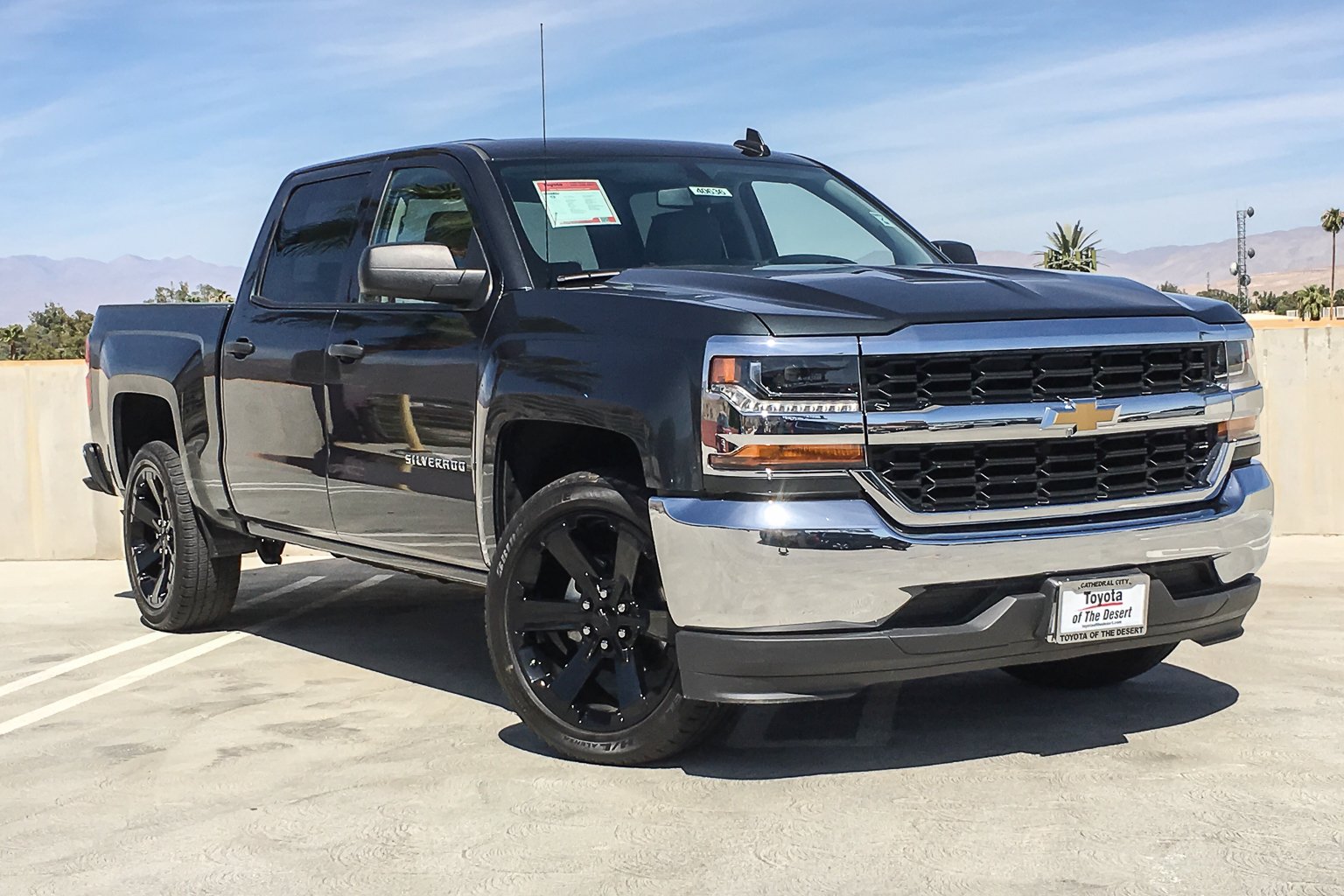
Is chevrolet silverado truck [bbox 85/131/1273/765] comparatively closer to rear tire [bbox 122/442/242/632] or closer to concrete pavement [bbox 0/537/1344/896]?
concrete pavement [bbox 0/537/1344/896]

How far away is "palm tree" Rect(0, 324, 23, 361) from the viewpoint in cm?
10131

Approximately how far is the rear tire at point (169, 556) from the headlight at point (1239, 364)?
4638 mm

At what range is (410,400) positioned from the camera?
5.73 metres

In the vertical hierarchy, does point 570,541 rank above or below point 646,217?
below

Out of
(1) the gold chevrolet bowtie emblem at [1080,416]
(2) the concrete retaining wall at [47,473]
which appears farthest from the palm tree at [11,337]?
(1) the gold chevrolet bowtie emblem at [1080,416]

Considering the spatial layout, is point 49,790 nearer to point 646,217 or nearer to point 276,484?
point 276,484

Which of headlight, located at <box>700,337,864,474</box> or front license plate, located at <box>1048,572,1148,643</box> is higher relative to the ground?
headlight, located at <box>700,337,864,474</box>

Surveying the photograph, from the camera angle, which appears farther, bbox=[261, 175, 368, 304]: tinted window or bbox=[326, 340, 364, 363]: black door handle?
bbox=[261, 175, 368, 304]: tinted window

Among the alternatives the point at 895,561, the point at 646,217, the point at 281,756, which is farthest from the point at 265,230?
the point at 895,561

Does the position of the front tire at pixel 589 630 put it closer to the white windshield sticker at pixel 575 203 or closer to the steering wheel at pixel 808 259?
the white windshield sticker at pixel 575 203

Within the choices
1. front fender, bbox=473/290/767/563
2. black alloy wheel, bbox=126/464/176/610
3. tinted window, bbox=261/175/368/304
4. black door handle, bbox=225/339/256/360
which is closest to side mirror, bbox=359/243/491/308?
front fender, bbox=473/290/767/563

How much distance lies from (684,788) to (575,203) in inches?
83.4

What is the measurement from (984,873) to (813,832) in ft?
1.74

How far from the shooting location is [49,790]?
5012 millimetres
